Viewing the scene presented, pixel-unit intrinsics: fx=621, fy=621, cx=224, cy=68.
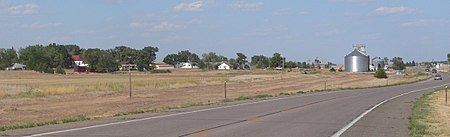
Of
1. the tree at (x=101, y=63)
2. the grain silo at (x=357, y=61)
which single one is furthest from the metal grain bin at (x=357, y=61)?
the tree at (x=101, y=63)

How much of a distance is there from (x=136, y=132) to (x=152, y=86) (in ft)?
172

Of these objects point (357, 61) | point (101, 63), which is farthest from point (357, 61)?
point (101, 63)

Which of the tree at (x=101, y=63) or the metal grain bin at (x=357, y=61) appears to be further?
the metal grain bin at (x=357, y=61)

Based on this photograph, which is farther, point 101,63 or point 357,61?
point 357,61

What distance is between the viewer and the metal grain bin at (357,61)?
16788 cm

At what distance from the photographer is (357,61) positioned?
6629 inches

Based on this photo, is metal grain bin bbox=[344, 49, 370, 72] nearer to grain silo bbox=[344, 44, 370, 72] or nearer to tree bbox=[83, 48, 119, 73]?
grain silo bbox=[344, 44, 370, 72]

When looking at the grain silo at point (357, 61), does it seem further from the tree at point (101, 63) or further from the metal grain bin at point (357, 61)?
the tree at point (101, 63)

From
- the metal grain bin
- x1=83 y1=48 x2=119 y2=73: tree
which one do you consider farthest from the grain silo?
x1=83 y1=48 x2=119 y2=73: tree

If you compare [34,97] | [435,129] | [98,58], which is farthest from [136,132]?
[98,58]

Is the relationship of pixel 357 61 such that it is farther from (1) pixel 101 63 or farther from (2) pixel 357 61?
(1) pixel 101 63

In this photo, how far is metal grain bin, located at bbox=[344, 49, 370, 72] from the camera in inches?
6609

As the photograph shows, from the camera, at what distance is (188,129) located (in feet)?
52.8

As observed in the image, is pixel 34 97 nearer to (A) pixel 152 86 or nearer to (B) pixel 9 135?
(A) pixel 152 86
